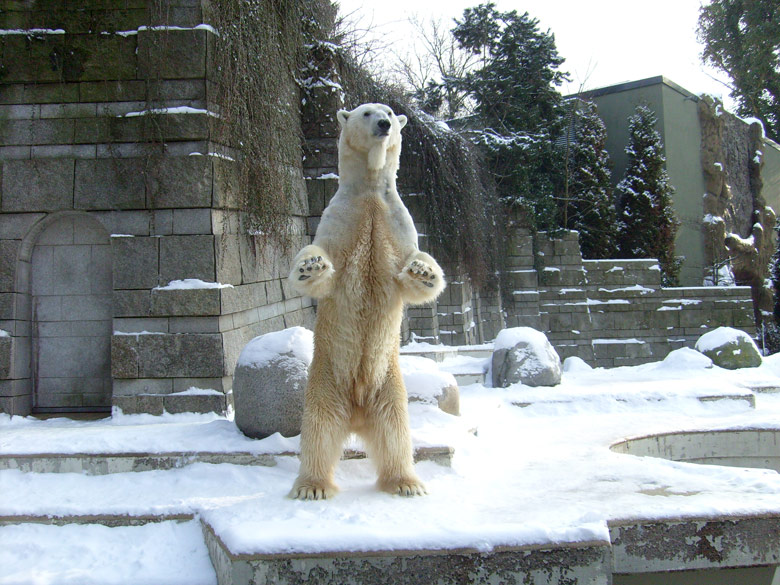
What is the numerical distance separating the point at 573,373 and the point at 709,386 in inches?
78.9

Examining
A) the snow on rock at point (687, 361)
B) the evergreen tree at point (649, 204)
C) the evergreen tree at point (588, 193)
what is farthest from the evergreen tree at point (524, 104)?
the snow on rock at point (687, 361)

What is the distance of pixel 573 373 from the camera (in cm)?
837

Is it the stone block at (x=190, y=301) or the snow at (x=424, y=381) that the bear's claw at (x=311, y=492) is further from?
the stone block at (x=190, y=301)

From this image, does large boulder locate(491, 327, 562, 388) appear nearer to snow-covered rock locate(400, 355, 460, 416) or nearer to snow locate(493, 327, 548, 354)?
snow locate(493, 327, 548, 354)

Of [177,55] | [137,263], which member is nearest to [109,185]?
[137,263]

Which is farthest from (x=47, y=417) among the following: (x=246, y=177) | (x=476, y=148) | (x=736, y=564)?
(x=476, y=148)

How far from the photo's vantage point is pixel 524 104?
1518 centimetres

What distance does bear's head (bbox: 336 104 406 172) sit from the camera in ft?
10.9

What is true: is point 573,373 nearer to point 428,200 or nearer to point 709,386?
point 709,386

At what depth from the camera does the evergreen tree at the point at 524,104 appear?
14531 millimetres

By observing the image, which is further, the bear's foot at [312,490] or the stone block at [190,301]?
the stone block at [190,301]

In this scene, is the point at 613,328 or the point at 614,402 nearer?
the point at 614,402

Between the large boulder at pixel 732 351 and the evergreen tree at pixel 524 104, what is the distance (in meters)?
6.33

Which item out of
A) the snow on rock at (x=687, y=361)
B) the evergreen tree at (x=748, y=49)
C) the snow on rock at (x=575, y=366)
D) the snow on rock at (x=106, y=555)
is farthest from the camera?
the evergreen tree at (x=748, y=49)
